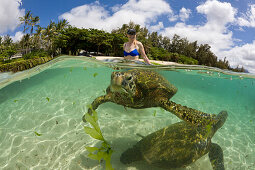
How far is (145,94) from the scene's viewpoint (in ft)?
14.2

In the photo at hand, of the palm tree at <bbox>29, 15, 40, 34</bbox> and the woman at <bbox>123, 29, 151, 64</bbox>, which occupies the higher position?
the palm tree at <bbox>29, 15, 40, 34</bbox>

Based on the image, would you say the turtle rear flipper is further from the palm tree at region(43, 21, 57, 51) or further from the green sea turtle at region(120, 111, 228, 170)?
the palm tree at region(43, 21, 57, 51)

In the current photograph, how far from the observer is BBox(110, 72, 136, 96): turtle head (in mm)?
3223

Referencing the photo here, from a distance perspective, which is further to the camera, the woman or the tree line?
the tree line

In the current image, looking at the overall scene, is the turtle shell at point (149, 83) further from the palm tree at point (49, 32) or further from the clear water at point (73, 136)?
the palm tree at point (49, 32)

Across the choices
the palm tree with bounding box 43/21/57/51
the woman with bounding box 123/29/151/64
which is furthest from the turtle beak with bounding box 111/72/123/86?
the palm tree with bounding box 43/21/57/51

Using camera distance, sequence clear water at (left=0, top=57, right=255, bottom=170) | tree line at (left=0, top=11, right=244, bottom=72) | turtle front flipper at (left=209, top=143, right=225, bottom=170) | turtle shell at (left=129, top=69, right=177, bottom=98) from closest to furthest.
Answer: turtle front flipper at (left=209, top=143, right=225, bottom=170) → clear water at (left=0, top=57, right=255, bottom=170) → turtle shell at (left=129, top=69, right=177, bottom=98) → tree line at (left=0, top=11, right=244, bottom=72)

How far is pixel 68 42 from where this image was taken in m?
34.2

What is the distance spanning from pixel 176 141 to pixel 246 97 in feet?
63.1

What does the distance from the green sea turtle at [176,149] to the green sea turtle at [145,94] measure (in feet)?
1.35

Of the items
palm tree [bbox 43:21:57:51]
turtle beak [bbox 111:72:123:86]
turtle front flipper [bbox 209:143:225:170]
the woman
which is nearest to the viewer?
turtle beak [bbox 111:72:123:86]

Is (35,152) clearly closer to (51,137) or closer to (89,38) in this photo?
(51,137)

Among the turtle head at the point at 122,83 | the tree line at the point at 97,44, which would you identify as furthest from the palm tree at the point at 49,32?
the turtle head at the point at 122,83

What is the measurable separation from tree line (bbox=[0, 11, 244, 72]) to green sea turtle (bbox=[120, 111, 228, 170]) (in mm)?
20587
